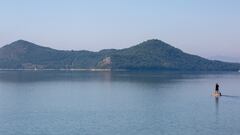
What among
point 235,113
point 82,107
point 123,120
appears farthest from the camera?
point 82,107

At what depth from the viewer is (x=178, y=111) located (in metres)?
56.2

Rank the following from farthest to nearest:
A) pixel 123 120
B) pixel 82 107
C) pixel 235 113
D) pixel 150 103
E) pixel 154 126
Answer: pixel 150 103, pixel 82 107, pixel 235 113, pixel 123 120, pixel 154 126

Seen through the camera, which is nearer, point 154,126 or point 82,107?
point 154,126

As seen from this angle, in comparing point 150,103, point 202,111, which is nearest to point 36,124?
point 202,111

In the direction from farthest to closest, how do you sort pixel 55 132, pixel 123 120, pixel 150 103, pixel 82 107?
pixel 150 103, pixel 82 107, pixel 123 120, pixel 55 132

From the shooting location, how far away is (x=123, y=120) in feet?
157

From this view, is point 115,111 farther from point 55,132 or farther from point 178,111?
point 55,132

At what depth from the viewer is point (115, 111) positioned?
55688mm

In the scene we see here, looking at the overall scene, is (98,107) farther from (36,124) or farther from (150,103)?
(36,124)

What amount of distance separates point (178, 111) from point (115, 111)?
279 inches

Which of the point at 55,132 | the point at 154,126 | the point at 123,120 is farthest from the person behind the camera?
the point at 123,120

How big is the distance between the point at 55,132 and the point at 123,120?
8795mm

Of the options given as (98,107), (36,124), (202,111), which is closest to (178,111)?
(202,111)

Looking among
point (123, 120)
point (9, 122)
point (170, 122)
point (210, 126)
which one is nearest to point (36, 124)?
point (9, 122)
